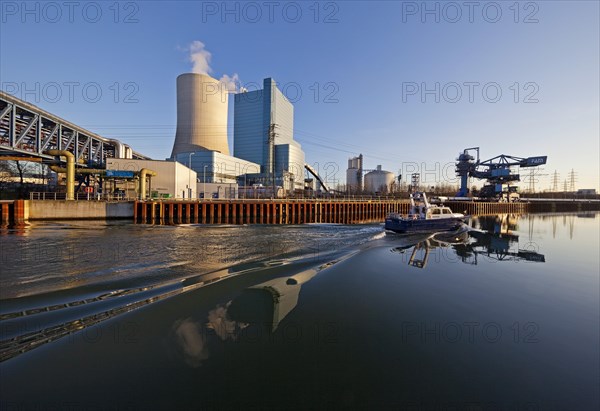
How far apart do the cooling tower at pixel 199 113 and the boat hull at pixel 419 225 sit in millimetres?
58574

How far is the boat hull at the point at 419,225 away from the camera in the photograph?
23.3 meters

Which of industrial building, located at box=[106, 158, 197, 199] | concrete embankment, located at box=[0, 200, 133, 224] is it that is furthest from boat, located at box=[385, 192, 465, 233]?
industrial building, located at box=[106, 158, 197, 199]

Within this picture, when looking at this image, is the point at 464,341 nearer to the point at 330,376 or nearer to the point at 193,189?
the point at 330,376

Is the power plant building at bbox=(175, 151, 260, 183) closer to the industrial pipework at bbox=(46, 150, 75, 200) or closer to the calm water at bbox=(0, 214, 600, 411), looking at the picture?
the industrial pipework at bbox=(46, 150, 75, 200)

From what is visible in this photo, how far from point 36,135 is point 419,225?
174ft

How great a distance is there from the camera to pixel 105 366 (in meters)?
4.37

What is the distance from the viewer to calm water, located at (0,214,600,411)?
393cm

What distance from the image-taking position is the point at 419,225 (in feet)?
78.4

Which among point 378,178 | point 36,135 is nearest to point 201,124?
point 36,135

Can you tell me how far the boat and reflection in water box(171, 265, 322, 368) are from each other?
57.2ft

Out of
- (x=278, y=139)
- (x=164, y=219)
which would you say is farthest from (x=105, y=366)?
(x=278, y=139)

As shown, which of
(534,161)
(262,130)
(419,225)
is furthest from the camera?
(262,130)

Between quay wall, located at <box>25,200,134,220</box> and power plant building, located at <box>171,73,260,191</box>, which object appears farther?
power plant building, located at <box>171,73,260,191</box>

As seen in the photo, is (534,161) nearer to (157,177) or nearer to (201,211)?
(201,211)
